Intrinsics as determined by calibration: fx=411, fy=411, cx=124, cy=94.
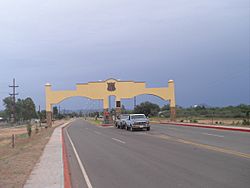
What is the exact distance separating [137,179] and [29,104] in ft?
453

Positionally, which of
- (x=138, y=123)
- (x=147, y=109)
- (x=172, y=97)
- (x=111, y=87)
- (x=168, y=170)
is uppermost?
(x=111, y=87)

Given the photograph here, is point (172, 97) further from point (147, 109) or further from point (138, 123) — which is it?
point (147, 109)

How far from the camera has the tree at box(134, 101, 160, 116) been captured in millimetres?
128000

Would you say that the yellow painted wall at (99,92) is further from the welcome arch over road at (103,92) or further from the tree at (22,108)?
the tree at (22,108)

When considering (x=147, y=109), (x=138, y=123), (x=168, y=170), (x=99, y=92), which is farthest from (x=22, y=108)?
(x=168, y=170)

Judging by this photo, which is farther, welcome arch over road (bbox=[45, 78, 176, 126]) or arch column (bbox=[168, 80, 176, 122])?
arch column (bbox=[168, 80, 176, 122])

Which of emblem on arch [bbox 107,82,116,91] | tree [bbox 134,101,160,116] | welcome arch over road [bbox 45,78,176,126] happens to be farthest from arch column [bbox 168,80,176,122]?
tree [bbox 134,101,160,116]

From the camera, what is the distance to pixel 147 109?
433ft

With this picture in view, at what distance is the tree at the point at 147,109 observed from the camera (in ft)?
420

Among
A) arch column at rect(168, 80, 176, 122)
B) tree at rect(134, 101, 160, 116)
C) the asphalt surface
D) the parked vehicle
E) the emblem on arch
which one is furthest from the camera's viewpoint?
tree at rect(134, 101, 160, 116)

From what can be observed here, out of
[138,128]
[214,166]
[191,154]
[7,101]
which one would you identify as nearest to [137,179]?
[214,166]

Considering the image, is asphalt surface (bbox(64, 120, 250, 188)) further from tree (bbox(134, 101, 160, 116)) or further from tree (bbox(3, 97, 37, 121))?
tree (bbox(3, 97, 37, 121))

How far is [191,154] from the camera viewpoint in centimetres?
1636

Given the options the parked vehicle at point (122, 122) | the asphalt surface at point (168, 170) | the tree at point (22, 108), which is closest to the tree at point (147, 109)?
the tree at point (22, 108)
